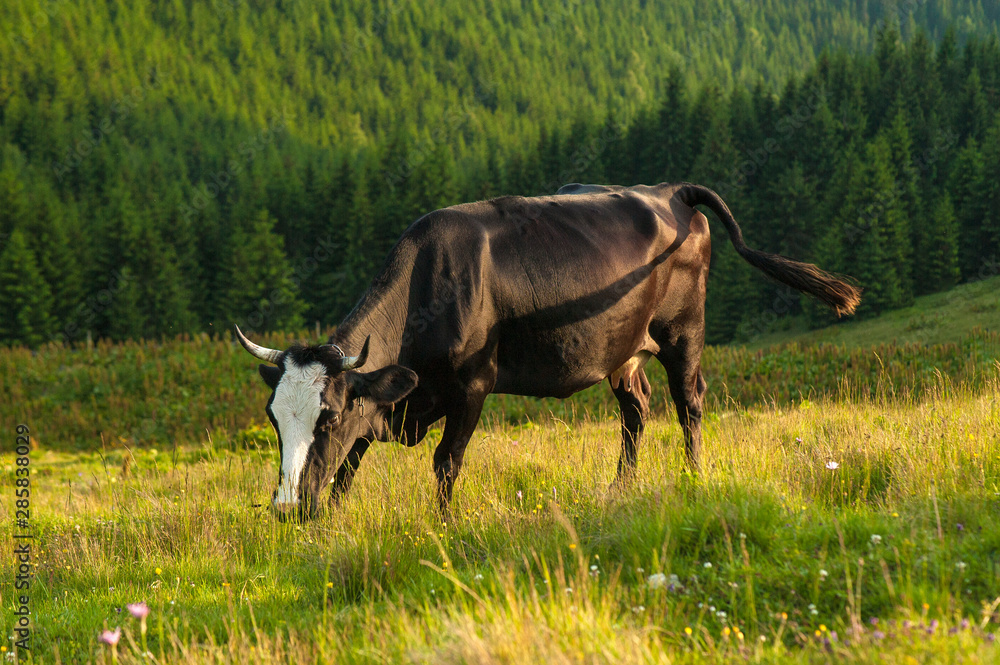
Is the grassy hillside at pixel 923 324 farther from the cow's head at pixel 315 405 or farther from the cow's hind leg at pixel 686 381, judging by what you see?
the cow's head at pixel 315 405

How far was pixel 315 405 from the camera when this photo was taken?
5.27 meters

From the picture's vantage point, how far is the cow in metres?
5.42

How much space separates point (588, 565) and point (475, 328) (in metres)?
2.33

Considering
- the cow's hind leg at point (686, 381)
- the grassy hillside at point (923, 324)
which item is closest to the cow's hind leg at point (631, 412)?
the cow's hind leg at point (686, 381)

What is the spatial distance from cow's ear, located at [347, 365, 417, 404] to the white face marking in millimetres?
322

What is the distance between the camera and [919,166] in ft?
226

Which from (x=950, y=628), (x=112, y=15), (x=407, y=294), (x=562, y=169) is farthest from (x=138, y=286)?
(x=112, y=15)

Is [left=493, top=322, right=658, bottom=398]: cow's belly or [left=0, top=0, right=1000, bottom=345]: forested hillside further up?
[left=493, top=322, right=658, bottom=398]: cow's belly

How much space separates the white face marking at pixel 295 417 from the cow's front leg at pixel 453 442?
113 centimetres

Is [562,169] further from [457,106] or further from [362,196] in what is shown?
[457,106]

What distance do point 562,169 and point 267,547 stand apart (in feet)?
246

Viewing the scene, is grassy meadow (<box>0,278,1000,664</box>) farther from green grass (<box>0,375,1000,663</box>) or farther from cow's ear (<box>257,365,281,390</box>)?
cow's ear (<box>257,365,281,390</box>)

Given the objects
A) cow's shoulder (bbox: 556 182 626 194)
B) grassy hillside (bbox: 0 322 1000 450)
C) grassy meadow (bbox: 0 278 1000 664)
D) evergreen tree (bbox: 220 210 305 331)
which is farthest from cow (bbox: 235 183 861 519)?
evergreen tree (bbox: 220 210 305 331)

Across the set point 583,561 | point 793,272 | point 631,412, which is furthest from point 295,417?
point 793,272
